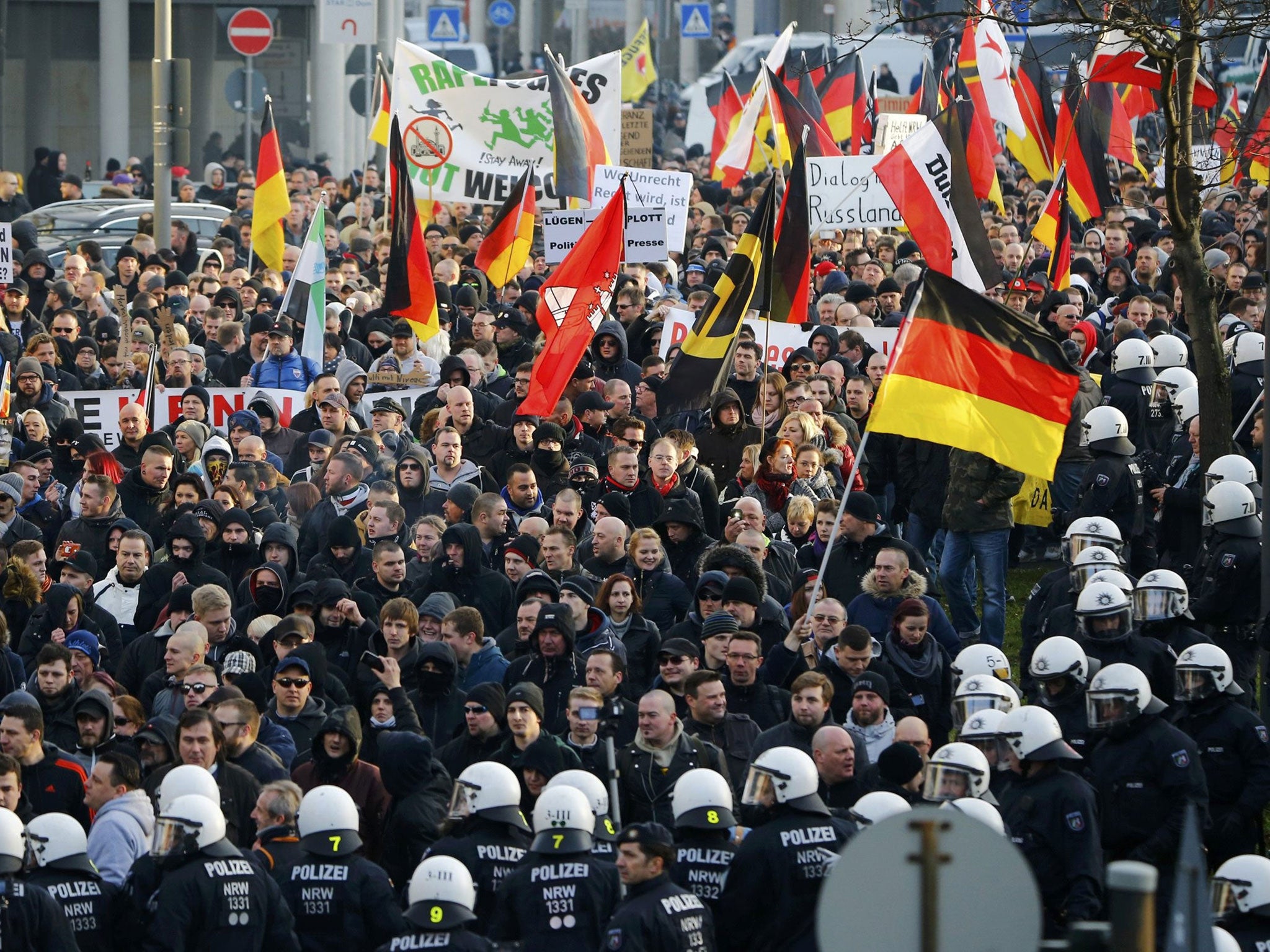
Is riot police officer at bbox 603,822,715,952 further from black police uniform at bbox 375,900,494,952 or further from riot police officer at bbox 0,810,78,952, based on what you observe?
riot police officer at bbox 0,810,78,952

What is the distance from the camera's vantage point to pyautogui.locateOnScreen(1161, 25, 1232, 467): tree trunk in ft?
41.1

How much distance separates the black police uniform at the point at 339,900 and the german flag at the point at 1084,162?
11684mm

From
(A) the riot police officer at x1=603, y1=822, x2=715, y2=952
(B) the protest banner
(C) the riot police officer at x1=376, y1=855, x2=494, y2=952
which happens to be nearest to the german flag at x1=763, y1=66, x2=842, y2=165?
(B) the protest banner

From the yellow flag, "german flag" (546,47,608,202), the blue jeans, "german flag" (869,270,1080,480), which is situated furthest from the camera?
the yellow flag

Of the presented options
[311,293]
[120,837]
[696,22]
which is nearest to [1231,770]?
[120,837]

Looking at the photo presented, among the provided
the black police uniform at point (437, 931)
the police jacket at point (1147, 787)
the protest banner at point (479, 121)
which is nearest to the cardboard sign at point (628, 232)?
the protest banner at point (479, 121)

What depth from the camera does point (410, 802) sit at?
29.4ft

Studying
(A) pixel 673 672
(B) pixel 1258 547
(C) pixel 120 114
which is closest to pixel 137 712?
(A) pixel 673 672

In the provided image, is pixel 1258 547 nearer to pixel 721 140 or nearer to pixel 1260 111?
pixel 1260 111

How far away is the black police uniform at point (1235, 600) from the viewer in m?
11.0

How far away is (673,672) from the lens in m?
10.1

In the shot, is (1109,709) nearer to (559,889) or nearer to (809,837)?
(809,837)

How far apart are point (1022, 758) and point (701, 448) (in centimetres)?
600

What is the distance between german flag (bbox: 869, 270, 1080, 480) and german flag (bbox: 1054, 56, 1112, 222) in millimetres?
7679
